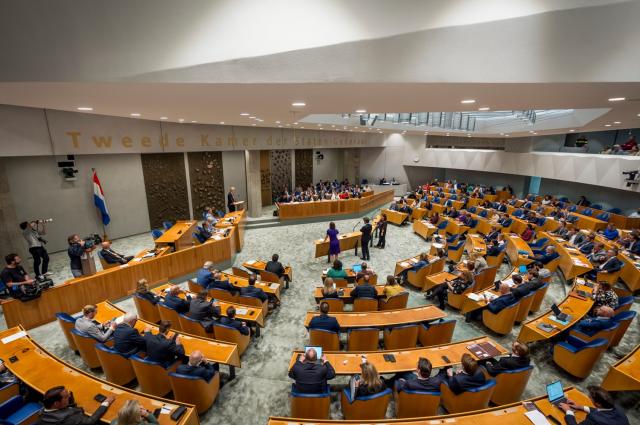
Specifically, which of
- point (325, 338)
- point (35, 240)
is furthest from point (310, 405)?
point (35, 240)

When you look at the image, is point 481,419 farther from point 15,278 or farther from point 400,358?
point 15,278

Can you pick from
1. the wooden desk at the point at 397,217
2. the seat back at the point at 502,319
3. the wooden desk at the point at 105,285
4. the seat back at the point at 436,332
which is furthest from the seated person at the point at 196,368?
→ the wooden desk at the point at 397,217

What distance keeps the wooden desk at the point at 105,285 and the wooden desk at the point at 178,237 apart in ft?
3.05

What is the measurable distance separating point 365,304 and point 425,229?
282 inches

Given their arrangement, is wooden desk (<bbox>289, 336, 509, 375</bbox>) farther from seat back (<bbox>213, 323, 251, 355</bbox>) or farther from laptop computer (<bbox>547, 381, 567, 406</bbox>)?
seat back (<bbox>213, 323, 251, 355</bbox>)

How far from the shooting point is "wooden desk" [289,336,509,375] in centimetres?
431

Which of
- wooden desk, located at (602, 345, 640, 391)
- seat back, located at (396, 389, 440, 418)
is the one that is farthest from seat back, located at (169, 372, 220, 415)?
wooden desk, located at (602, 345, 640, 391)

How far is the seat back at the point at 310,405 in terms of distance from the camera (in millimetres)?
3734

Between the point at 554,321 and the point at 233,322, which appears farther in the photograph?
the point at 554,321

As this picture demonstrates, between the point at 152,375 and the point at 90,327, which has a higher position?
the point at 90,327

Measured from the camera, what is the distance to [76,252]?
7.18 m

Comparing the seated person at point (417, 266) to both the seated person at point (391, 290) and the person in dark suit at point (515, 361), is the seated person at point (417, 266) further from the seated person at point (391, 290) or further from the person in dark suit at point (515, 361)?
the person in dark suit at point (515, 361)

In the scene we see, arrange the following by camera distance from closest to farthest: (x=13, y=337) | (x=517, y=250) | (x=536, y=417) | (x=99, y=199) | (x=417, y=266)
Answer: (x=536, y=417) < (x=13, y=337) < (x=417, y=266) < (x=517, y=250) < (x=99, y=199)

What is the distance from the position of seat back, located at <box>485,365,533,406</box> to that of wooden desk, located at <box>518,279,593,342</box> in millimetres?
1268
